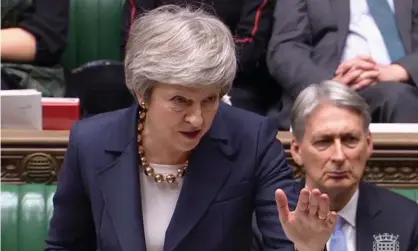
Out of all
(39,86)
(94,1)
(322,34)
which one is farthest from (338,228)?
(94,1)

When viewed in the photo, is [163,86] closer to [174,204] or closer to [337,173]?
[174,204]

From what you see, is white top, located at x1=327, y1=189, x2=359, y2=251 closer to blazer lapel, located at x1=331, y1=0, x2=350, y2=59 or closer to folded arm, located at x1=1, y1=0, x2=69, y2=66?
blazer lapel, located at x1=331, y1=0, x2=350, y2=59

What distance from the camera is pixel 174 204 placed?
4.72 ft

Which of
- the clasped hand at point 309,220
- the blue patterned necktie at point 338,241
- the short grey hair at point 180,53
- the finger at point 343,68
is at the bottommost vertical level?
the blue patterned necktie at point 338,241

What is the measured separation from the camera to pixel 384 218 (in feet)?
5.86

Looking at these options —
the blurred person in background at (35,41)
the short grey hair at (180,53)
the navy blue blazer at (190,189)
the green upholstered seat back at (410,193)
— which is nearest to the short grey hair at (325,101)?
the green upholstered seat back at (410,193)

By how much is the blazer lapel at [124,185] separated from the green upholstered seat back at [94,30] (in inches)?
56.9

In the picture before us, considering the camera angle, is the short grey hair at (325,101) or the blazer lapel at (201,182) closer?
the blazer lapel at (201,182)

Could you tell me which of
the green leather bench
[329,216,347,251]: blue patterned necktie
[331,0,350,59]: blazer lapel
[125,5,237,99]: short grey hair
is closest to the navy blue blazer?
[125,5,237,99]: short grey hair

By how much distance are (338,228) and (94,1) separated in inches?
54.0

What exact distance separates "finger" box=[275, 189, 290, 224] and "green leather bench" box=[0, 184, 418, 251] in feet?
2.90

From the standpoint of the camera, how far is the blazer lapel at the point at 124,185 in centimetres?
138

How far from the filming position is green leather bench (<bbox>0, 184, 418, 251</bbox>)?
201 cm

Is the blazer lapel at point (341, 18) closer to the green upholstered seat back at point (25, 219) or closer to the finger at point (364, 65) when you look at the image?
the finger at point (364, 65)
